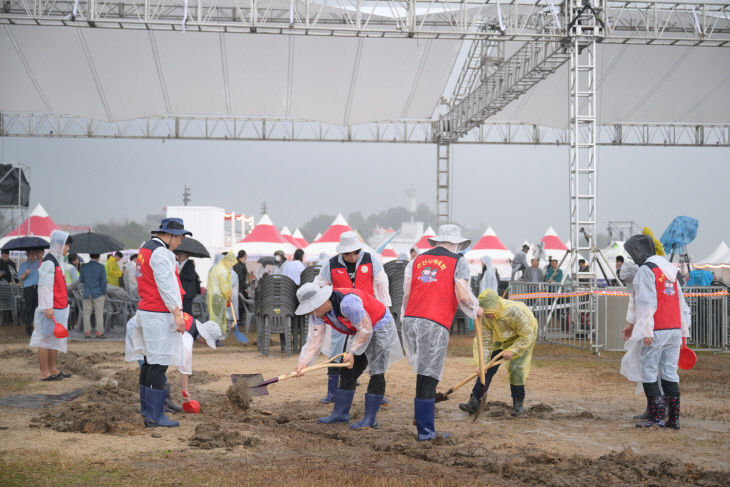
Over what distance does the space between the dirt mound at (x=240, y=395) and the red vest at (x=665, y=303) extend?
3449mm

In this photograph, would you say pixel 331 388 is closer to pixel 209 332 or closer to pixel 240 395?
pixel 209 332

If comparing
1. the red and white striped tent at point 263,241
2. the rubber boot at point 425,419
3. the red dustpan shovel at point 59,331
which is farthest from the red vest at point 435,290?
the red and white striped tent at point 263,241

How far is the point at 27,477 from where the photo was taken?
175 inches

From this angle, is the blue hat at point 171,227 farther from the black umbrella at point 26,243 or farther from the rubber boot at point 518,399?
the black umbrella at point 26,243

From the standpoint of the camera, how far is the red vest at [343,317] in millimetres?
5895

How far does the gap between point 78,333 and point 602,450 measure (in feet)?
39.1

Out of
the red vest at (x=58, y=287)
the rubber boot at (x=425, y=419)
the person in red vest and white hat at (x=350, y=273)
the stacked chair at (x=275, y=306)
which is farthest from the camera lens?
the stacked chair at (x=275, y=306)

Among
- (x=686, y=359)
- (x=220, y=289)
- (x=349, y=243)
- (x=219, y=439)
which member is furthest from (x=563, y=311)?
(x=219, y=439)

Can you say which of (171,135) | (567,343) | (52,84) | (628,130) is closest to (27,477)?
(567,343)

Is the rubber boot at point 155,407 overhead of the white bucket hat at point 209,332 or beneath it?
beneath

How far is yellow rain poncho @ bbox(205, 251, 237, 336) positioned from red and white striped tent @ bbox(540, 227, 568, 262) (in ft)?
63.3

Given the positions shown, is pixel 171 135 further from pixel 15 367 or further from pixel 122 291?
pixel 15 367

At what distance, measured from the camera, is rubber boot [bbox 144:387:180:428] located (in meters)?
6.05

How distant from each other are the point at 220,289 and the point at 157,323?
22.8ft
